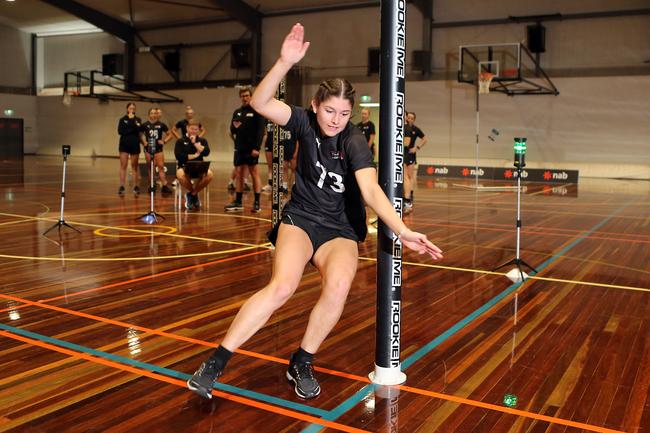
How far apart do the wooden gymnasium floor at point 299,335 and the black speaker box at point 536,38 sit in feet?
49.0

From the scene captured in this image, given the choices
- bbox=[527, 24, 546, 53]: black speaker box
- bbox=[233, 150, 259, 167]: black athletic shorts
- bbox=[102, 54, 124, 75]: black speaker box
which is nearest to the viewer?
bbox=[233, 150, 259, 167]: black athletic shorts

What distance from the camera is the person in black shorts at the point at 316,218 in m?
3.28

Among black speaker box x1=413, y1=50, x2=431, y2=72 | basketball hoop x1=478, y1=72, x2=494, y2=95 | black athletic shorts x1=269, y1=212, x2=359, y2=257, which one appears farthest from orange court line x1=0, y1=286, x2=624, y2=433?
black speaker box x1=413, y1=50, x2=431, y2=72

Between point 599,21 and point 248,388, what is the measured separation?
857 inches

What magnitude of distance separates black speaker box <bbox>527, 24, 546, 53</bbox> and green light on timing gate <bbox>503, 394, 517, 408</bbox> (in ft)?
68.6

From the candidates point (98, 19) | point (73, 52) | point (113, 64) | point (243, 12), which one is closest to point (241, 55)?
point (243, 12)

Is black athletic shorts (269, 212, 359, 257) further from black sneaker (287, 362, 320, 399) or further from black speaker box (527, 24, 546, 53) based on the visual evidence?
black speaker box (527, 24, 546, 53)

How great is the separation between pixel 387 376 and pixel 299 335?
1.02 metres

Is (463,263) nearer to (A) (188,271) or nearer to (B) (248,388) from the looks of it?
(A) (188,271)

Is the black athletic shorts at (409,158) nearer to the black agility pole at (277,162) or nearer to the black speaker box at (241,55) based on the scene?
the black agility pole at (277,162)

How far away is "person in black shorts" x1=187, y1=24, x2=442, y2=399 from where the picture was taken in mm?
3281

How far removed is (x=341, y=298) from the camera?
11.2ft

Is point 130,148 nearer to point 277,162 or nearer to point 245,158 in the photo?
point 245,158

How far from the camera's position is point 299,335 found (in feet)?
14.8
